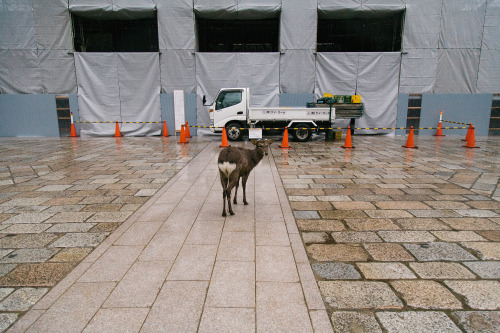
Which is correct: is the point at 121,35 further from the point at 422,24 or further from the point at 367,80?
the point at 422,24

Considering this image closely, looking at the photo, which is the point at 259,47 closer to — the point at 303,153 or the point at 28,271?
the point at 303,153

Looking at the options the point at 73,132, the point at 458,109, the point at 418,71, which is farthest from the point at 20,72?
the point at 458,109

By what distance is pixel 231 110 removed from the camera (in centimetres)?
Result: 1293

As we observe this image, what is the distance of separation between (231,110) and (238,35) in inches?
283

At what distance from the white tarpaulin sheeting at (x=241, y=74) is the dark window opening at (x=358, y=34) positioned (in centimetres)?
412

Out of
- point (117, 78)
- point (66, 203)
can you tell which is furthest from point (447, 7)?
point (66, 203)

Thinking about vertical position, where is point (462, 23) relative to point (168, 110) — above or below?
above

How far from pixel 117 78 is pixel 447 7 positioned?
1606 centimetres

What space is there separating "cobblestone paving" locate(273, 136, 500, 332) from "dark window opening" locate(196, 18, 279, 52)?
11463 mm

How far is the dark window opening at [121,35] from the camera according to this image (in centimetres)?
1680

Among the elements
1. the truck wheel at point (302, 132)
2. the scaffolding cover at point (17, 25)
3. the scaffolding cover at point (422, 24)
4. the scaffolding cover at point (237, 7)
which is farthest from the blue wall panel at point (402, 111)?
the scaffolding cover at point (17, 25)

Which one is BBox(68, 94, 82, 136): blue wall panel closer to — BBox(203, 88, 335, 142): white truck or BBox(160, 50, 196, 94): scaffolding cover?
BBox(160, 50, 196, 94): scaffolding cover

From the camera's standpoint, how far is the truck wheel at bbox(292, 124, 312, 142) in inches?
507

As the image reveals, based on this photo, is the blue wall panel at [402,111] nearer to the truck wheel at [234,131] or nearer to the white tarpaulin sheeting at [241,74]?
the white tarpaulin sheeting at [241,74]
